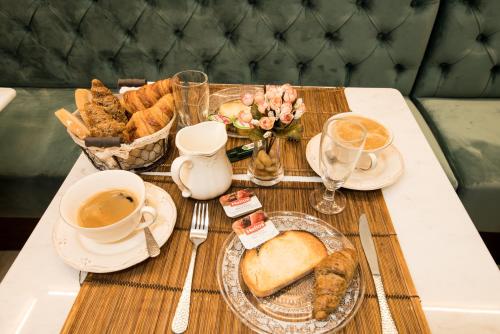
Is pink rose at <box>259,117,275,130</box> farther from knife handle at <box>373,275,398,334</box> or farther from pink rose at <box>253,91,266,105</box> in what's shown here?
knife handle at <box>373,275,398,334</box>

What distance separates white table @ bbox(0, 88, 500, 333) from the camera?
2.04 feet

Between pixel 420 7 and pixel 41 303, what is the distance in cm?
167

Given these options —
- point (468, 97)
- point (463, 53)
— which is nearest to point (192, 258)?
point (463, 53)

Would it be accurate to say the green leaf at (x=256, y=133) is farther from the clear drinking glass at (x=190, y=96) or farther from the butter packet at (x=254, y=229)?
the clear drinking glass at (x=190, y=96)

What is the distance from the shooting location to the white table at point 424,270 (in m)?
0.62

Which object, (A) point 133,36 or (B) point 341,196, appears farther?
(A) point 133,36

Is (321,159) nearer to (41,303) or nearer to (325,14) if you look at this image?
(41,303)

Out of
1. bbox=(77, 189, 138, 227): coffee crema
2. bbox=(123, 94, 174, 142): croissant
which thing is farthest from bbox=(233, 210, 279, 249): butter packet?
bbox=(123, 94, 174, 142): croissant

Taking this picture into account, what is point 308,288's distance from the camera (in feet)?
2.13

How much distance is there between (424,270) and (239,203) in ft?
1.35

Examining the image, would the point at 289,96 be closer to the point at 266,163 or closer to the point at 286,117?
the point at 286,117

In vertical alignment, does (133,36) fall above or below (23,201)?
above

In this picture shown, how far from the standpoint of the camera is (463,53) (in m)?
1.56

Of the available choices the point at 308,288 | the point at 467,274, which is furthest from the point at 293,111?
the point at 467,274
